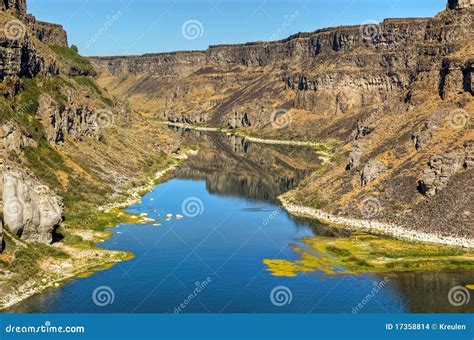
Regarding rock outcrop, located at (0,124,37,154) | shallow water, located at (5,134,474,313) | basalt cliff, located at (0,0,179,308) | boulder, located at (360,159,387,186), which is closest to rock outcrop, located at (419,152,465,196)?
boulder, located at (360,159,387,186)

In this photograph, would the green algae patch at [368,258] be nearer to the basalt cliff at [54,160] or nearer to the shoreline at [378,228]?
the shoreline at [378,228]

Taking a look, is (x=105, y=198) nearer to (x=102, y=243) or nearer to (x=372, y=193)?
(x=102, y=243)

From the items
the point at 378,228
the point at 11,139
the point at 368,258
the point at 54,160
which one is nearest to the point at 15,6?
the point at 54,160

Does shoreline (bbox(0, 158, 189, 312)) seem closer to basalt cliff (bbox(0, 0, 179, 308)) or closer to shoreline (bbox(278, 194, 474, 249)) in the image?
basalt cliff (bbox(0, 0, 179, 308))

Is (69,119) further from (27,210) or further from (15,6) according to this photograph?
(27,210)

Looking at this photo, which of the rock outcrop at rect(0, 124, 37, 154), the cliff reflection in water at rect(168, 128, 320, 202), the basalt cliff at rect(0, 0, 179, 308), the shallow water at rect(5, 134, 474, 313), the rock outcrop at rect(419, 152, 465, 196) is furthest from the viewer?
the cliff reflection in water at rect(168, 128, 320, 202)

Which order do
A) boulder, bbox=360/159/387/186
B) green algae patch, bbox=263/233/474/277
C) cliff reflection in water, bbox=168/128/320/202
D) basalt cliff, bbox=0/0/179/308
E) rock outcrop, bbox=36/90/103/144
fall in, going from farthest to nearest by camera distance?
1. cliff reflection in water, bbox=168/128/320/202
2. rock outcrop, bbox=36/90/103/144
3. boulder, bbox=360/159/387/186
4. green algae patch, bbox=263/233/474/277
5. basalt cliff, bbox=0/0/179/308
